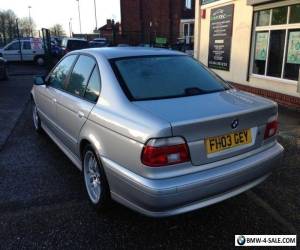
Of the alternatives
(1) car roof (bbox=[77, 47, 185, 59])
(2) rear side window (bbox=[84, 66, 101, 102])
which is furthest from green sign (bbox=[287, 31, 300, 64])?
(2) rear side window (bbox=[84, 66, 101, 102])

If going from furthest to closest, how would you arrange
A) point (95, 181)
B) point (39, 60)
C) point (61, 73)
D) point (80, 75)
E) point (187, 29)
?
point (187, 29) → point (39, 60) → point (61, 73) → point (80, 75) → point (95, 181)

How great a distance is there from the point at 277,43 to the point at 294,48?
2.24 ft

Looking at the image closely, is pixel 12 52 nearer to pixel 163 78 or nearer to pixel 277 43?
pixel 277 43

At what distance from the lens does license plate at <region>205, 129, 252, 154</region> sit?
2596 mm

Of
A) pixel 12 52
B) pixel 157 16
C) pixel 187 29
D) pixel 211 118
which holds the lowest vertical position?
pixel 12 52

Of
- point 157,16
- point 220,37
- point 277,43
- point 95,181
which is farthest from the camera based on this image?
point 157,16

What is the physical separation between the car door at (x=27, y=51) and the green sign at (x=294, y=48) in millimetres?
18361

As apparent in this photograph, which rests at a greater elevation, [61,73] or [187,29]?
[187,29]

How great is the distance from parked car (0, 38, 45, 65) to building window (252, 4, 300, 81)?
16.9m

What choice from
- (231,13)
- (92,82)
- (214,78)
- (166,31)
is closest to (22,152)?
(92,82)

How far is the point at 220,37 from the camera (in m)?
10.6

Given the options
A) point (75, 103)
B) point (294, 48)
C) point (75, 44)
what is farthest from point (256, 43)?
point (75, 44)

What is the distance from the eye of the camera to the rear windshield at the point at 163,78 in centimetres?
304

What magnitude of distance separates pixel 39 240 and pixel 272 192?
2486 mm
